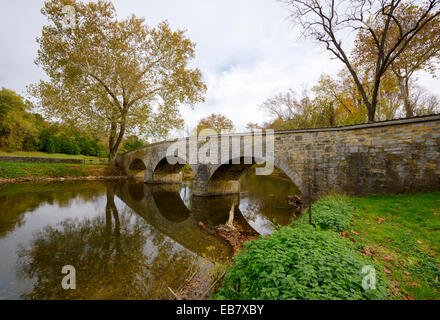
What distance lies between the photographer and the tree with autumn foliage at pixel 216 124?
33.2 m

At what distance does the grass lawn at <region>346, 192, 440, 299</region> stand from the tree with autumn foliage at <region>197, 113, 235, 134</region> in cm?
2804

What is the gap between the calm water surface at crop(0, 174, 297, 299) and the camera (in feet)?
12.5

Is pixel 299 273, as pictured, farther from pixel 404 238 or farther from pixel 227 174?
pixel 227 174

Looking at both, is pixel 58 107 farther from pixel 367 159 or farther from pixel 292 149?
pixel 367 159

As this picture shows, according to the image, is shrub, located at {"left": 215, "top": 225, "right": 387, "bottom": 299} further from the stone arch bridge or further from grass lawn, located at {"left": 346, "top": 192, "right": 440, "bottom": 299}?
the stone arch bridge

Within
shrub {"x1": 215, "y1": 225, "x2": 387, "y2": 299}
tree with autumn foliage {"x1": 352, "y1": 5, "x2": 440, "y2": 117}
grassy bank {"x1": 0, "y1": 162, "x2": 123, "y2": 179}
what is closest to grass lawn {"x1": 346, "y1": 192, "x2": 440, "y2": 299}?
shrub {"x1": 215, "y1": 225, "x2": 387, "y2": 299}

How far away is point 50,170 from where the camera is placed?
762 inches

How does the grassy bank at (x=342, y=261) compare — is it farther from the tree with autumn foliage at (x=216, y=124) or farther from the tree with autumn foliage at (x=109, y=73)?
the tree with autumn foliage at (x=216, y=124)

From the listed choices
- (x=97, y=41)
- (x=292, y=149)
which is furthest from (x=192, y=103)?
(x=292, y=149)

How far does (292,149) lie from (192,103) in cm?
1353

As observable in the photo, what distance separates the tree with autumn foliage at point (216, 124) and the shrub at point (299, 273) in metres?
30.6

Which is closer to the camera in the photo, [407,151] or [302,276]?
[302,276]
